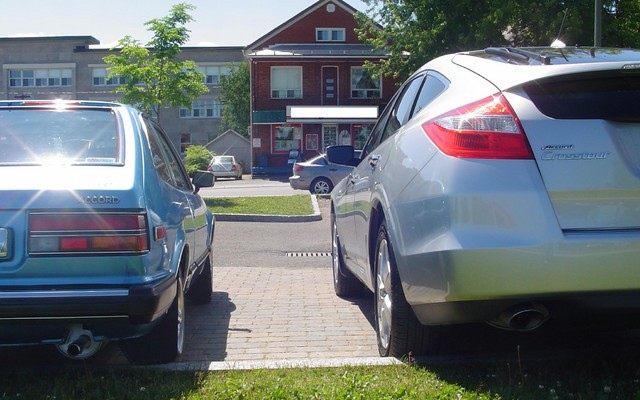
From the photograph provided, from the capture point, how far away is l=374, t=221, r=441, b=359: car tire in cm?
425

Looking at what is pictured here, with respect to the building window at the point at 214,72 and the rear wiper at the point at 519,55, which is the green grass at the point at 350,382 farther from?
the building window at the point at 214,72

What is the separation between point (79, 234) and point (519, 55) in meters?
2.57

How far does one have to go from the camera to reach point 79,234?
153 inches

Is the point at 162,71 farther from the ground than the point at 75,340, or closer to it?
farther from the ground

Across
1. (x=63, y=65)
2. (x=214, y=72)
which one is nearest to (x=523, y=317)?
(x=214, y=72)

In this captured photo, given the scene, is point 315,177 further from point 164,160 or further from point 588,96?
point 588,96

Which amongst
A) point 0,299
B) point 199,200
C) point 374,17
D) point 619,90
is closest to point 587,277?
point 619,90

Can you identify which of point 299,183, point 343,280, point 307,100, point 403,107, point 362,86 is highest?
point 362,86

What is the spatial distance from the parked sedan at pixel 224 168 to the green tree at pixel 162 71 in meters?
20.4

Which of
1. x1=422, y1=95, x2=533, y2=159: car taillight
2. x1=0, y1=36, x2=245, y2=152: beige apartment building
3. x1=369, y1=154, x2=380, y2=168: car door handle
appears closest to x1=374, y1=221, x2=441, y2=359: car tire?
x1=369, y1=154, x2=380, y2=168: car door handle

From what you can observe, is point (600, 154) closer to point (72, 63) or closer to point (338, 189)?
point (338, 189)

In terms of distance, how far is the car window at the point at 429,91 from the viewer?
14.7ft

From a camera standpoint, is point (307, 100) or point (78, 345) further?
point (307, 100)

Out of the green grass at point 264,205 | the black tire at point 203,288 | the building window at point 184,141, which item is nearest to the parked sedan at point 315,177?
the green grass at point 264,205
